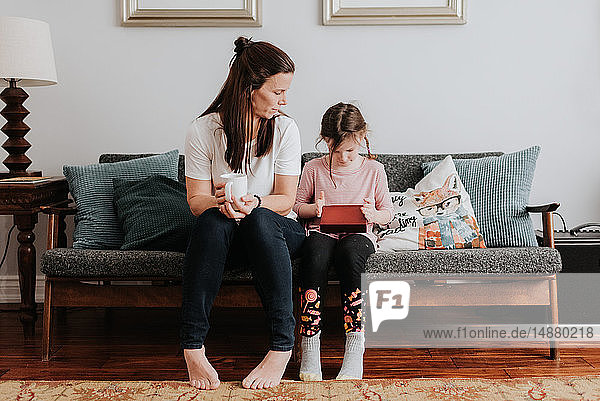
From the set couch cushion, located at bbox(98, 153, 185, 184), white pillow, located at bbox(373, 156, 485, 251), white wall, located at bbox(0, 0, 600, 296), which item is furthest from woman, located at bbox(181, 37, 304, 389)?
white wall, located at bbox(0, 0, 600, 296)

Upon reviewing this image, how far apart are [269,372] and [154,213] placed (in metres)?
0.92

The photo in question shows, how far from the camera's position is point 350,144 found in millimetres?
2582

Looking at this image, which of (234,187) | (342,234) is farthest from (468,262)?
(234,187)

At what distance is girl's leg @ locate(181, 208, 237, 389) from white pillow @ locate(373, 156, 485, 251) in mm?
836

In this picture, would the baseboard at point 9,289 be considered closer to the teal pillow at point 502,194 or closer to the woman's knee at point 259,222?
the woman's knee at point 259,222

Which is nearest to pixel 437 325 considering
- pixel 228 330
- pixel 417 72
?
pixel 228 330

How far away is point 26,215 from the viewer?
294 cm

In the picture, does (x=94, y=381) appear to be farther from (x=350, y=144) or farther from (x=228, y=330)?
(x=350, y=144)

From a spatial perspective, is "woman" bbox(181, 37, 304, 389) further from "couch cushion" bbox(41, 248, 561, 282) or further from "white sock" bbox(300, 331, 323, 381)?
"couch cushion" bbox(41, 248, 561, 282)

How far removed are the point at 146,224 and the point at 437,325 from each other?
1297mm

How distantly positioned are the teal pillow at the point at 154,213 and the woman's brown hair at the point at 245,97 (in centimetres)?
49

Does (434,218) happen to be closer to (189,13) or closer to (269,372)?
(269,372)

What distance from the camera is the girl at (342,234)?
226cm

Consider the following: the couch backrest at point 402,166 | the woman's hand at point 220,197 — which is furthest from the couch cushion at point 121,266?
the couch backrest at point 402,166
